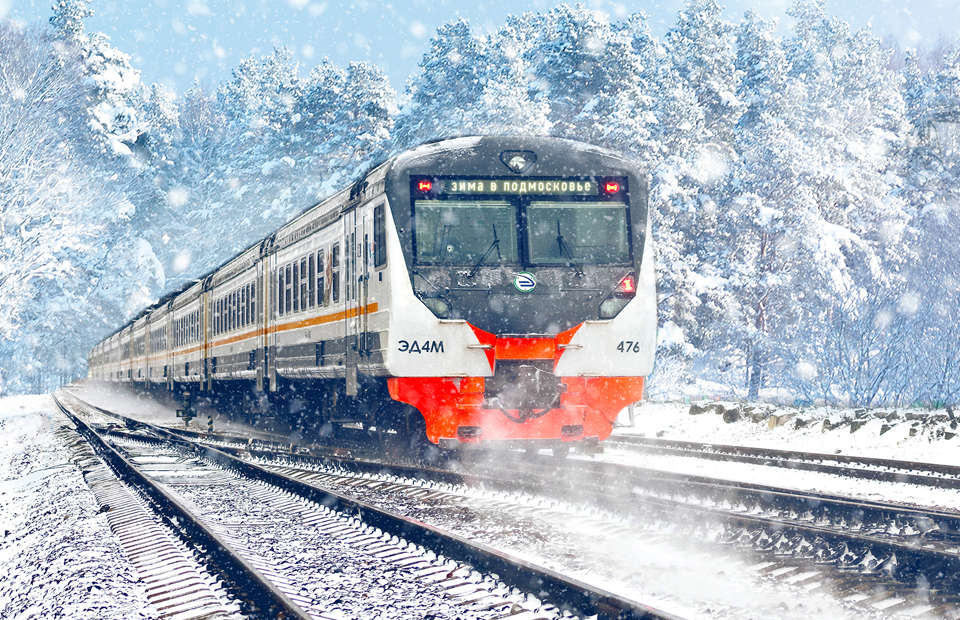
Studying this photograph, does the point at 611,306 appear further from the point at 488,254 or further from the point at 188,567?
the point at 188,567

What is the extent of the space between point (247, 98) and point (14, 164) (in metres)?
35.7

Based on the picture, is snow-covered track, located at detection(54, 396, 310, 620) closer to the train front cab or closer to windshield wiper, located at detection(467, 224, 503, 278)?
the train front cab

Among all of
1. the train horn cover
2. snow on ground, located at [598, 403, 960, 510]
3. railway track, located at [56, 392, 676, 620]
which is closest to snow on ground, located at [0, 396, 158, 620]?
railway track, located at [56, 392, 676, 620]

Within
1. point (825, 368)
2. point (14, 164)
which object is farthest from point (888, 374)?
point (14, 164)

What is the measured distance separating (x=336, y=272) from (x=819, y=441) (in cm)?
745

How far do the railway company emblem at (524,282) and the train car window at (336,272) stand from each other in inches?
115

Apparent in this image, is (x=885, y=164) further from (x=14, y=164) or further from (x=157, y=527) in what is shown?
(x=157, y=527)

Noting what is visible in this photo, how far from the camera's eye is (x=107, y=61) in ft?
186

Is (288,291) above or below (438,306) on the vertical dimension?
above

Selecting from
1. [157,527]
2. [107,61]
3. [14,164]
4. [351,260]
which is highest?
[107,61]

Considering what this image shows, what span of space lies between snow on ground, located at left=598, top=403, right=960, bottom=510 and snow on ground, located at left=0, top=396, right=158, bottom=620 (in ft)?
20.0

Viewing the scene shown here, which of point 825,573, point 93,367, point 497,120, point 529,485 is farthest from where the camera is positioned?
point 93,367

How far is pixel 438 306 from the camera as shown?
9.74 m

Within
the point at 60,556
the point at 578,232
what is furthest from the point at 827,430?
the point at 60,556
